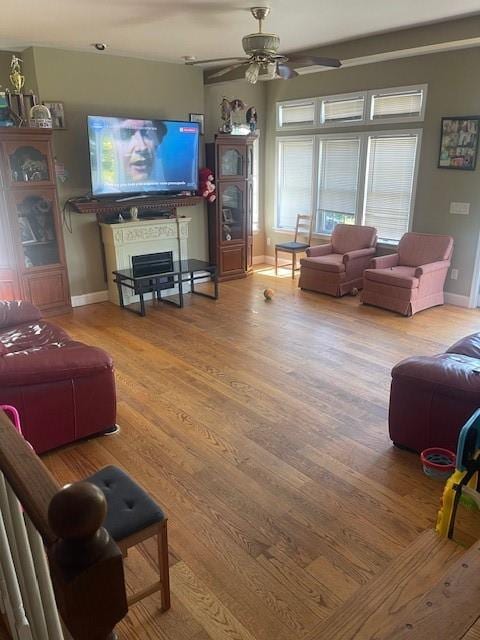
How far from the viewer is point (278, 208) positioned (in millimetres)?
7844

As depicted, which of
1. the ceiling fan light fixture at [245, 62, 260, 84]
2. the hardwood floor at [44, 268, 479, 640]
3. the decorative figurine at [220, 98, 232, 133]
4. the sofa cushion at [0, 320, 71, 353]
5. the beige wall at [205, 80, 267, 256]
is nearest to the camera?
the hardwood floor at [44, 268, 479, 640]

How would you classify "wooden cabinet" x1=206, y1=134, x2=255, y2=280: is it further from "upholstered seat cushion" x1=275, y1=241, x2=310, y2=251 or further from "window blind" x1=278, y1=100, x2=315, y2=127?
"window blind" x1=278, y1=100, x2=315, y2=127

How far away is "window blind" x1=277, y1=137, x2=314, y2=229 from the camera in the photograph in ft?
23.6

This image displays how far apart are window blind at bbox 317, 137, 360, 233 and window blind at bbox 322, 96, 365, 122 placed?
270 millimetres

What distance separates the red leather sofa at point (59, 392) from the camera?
272 centimetres

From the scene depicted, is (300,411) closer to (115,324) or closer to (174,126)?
(115,324)

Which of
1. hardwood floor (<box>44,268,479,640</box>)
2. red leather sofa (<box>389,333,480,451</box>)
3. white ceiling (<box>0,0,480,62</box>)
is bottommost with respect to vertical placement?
hardwood floor (<box>44,268,479,640</box>)

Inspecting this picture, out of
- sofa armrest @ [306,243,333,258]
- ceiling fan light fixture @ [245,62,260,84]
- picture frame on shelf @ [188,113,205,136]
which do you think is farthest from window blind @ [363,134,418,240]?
ceiling fan light fixture @ [245,62,260,84]

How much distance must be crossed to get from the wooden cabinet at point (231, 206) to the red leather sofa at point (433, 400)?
4.41 meters

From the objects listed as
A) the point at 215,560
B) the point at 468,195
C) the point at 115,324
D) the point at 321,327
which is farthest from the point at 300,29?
the point at 215,560

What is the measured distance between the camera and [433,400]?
2.72 meters

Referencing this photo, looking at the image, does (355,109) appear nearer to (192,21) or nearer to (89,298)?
(192,21)

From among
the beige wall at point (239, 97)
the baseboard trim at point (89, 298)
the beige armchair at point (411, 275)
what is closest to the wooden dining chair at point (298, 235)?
the beige wall at point (239, 97)

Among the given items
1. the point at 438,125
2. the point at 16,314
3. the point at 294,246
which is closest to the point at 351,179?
the point at 294,246
